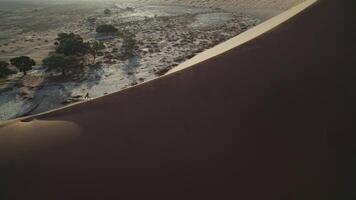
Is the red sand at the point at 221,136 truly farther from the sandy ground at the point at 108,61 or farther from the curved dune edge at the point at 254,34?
the sandy ground at the point at 108,61

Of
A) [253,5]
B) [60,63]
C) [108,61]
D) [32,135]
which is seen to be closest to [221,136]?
[32,135]

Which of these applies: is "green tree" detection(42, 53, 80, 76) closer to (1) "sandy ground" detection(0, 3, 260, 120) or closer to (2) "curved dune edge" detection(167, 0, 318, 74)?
(1) "sandy ground" detection(0, 3, 260, 120)

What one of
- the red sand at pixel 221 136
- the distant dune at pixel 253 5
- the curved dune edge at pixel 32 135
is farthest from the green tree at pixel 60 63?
the distant dune at pixel 253 5

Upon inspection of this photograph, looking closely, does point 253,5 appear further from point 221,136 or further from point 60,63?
point 221,136

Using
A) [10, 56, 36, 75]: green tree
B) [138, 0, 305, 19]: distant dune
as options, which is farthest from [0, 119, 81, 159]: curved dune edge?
[138, 0, 305, 19]: distant dune

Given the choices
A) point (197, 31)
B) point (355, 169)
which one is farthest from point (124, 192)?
point (197, 31)
